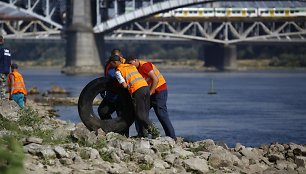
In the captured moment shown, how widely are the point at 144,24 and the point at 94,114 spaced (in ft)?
379

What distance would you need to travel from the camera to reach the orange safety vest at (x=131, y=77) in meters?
15.6

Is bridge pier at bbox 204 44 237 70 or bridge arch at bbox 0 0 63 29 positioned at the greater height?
bridge arch at bbox 0 0 63 29

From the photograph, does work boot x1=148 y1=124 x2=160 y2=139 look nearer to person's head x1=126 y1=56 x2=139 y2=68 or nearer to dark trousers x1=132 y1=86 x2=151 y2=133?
dark trousers x1=132 y1=86 x2=151 y2=133

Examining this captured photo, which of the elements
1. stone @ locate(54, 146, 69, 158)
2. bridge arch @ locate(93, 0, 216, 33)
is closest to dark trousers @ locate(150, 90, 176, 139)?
stone @ locate(54, 146, 69, 158)

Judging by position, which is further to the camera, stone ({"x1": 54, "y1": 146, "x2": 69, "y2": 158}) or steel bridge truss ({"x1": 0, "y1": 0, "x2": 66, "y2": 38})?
steel bridge truss ({"x1": 0, "y1": 0, "x2": 66, "y2": 38})

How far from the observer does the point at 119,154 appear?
13422 mm

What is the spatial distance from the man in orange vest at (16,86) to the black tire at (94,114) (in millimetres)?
5177

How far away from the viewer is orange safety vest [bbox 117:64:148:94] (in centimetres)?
1555

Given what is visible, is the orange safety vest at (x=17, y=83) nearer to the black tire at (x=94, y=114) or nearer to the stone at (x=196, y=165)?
the black tire at (x=94, y=114)

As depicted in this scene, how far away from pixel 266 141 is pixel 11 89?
951cm

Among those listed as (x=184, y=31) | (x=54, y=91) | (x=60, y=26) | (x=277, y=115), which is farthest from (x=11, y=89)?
(x=184, y=31)

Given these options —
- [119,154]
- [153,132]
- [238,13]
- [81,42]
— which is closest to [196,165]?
[119,154]

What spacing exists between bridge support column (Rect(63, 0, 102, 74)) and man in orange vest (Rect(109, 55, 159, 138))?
88180mm

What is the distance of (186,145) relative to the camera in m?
15.9
